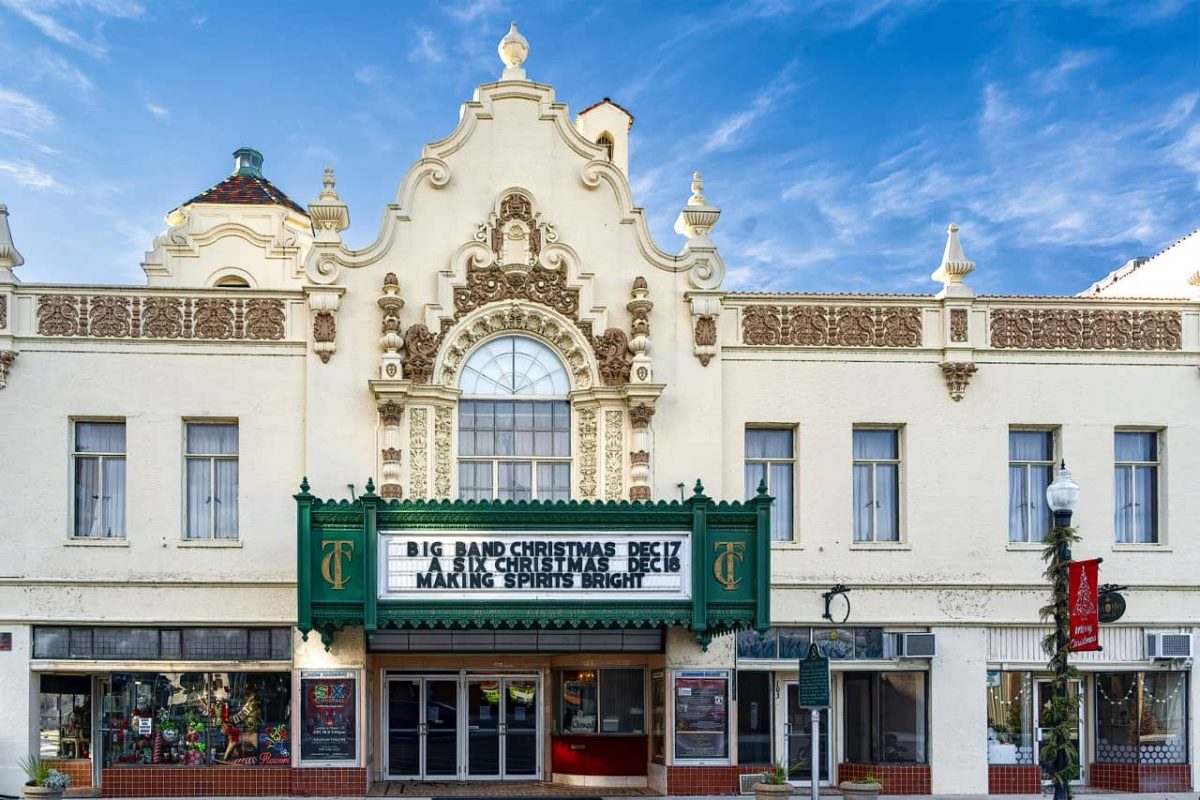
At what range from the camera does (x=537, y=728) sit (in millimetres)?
22578

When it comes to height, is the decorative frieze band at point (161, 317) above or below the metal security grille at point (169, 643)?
above

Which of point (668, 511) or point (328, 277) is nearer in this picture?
point (668, 511)

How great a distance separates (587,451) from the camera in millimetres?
21516

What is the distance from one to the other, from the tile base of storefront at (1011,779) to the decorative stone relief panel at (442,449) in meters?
10.4

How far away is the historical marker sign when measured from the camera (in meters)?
18.5

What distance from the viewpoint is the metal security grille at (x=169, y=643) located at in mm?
20578

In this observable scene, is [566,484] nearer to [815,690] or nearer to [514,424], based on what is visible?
[514,424]

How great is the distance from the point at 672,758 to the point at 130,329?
1130 cm

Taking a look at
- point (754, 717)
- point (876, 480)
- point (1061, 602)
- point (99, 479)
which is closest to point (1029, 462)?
point (876, 480)

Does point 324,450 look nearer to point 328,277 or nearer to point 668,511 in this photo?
point 328,277

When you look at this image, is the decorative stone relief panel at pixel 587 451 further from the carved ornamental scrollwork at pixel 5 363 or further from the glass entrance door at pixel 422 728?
the carved ornamental scrollwork at pixel 5 363

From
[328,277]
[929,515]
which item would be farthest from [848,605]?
[328,277]

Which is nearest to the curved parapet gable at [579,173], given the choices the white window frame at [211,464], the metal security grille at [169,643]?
the white window frame at [211,464]

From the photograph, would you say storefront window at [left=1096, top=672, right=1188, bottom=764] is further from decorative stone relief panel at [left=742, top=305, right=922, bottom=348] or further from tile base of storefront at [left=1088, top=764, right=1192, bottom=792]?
decorative stone relief panel at [left=742, top=305, right=922, bottom=348]
